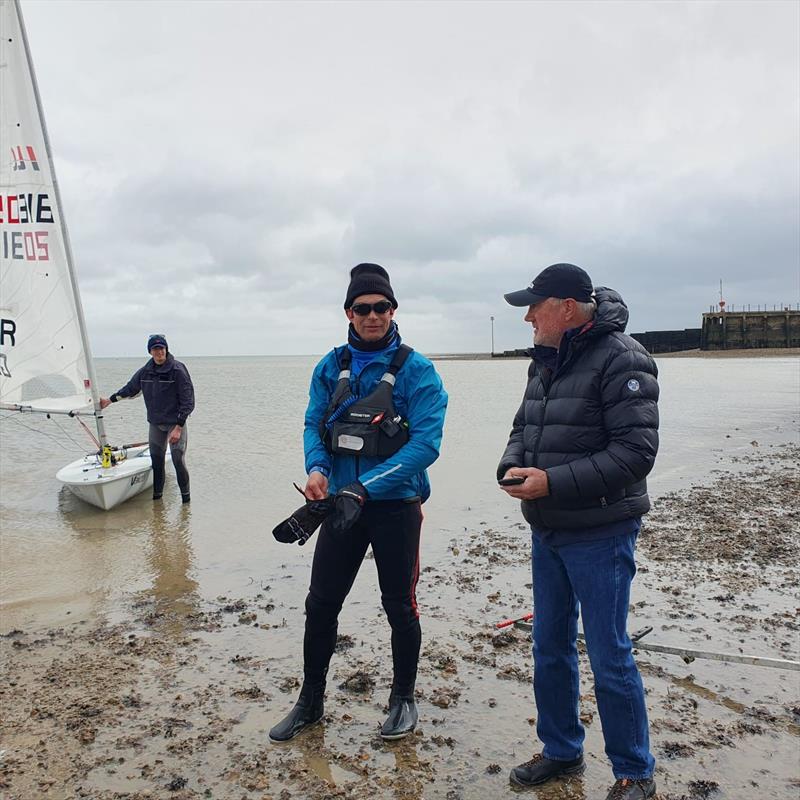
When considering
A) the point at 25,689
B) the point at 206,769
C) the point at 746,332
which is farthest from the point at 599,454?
the point at 746,332

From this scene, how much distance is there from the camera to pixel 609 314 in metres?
2.76

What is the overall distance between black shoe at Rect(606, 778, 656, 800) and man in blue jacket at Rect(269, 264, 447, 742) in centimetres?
112

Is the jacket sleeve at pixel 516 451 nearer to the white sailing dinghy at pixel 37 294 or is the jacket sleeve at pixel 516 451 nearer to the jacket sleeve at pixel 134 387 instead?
the jacket sleeve at pixel 134 387

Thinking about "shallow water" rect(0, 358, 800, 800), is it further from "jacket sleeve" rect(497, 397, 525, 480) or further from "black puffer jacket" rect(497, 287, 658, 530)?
"jacket sleeve" rect(497, 397, 525, 480)

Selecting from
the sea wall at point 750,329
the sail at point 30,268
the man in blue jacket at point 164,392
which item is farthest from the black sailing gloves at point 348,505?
the sea wall at point 750,329

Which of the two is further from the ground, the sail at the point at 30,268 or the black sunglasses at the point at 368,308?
the sail at the point at 30,268

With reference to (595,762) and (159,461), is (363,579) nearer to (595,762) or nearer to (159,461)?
(595,762)

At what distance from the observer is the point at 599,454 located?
2621mm

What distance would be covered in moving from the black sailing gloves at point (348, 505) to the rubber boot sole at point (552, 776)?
1.38 metres

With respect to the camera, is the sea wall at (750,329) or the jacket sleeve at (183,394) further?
the sea wall at (750,329)

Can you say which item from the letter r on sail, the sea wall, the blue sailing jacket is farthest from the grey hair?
the sea wall

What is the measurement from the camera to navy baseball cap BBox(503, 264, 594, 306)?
9.18ft

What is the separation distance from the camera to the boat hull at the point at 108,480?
366 inches

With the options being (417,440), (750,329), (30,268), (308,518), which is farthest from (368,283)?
(750,329)
